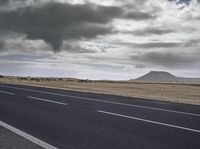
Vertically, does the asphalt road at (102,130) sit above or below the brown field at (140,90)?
below

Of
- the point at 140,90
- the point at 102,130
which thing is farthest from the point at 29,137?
the point at 140,90

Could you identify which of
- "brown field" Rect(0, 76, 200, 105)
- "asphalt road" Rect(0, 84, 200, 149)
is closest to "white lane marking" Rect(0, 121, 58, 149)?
"asphalt road" Rect(0, 84, 200, 149)

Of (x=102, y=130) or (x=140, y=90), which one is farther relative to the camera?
(x=140, y=90)

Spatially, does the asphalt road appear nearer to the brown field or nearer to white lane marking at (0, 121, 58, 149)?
white lane marking at (0, 121, 58, 149)

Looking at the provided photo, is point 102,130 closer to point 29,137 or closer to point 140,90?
point 29,137

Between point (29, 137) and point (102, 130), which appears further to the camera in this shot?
point (102, 130)

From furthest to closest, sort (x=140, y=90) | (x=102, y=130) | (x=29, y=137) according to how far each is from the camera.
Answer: (x=140, y=90) → (x=102, y=130) → (x=29, y=137)

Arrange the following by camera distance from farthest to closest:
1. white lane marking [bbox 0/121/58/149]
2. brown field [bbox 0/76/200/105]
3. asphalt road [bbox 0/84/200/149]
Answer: brown field [bbox 0/76/200/105], asphalt road [bbox 0/84/200/149], white lane marking [bbox 0/121/58/149]

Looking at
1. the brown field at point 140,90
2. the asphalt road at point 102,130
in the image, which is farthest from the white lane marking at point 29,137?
the brown field at point 140,90

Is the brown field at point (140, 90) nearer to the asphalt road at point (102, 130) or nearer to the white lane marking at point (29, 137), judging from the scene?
the asphalt road at point (102, 130)

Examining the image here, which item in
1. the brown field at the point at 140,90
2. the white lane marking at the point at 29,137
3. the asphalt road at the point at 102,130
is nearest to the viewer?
the white lane marking at the point at 29,137

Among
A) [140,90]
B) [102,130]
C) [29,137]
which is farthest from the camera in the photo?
[140,90]

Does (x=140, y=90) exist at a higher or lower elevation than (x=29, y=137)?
higher

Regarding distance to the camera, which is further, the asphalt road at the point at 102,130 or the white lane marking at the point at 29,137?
the asphalt road at the point at 102,130
